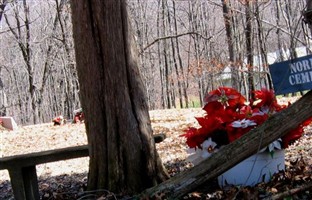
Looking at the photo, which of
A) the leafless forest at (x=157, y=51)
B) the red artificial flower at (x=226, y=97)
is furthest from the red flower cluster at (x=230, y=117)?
the leafless forest at (x=157, y=51)

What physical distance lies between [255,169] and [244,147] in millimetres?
463

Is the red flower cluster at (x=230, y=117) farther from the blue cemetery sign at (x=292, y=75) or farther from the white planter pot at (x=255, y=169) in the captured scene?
the blue cemetery sign at (x=292, y=75)

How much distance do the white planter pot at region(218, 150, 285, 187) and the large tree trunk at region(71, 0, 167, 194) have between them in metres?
0.61

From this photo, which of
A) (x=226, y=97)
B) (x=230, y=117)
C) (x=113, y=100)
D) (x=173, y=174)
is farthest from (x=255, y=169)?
(x=113, y=100)

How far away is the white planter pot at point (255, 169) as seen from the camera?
322 centimetres

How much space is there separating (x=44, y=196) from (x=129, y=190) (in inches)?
44.6

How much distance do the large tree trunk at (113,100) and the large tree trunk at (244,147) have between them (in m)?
0.52

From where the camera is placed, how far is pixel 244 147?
2.85 meters

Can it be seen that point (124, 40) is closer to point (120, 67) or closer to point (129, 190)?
point (120, 67)

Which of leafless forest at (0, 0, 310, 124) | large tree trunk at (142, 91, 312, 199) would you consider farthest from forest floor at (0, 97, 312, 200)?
leafless forest at (0, 0, 310, 124)

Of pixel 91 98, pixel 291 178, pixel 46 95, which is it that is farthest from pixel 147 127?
pixel 46 95

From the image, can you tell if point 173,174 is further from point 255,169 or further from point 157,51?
point 157,51

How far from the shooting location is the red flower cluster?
325 cm

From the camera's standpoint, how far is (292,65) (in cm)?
286
